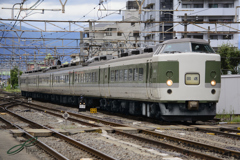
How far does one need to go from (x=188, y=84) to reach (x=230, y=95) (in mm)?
5165

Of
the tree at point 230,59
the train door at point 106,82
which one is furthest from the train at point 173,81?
the tree at point 230,59

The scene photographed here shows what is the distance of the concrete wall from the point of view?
64.1ft

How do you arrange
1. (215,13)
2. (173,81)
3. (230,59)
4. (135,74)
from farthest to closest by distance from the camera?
(215,13) → (230,59) → (135,74) → (173,81)

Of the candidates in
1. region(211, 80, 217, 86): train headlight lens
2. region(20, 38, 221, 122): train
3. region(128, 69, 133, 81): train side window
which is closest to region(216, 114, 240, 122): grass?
region(20, 38, 221, 122): train

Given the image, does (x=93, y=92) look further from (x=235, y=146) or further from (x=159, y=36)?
(x=159, y=36)

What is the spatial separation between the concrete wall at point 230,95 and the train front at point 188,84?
4.20m

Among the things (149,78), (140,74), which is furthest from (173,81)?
(140,74)

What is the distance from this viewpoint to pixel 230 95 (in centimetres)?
1975

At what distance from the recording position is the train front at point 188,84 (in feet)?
50.0

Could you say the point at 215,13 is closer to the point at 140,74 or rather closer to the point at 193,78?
the point at 140,74

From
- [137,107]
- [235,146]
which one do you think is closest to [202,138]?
[235,146]

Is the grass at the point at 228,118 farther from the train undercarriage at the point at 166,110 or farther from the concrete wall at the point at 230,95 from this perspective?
the train undercarriage at the point at 166,110

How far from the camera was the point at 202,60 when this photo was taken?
15.4 m

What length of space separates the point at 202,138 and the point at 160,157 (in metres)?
3.26
